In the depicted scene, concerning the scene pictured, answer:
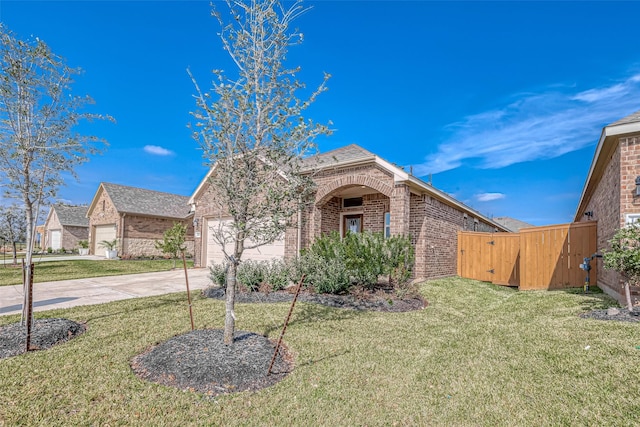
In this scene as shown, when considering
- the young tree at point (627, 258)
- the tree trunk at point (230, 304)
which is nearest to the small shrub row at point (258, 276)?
the tree trunk at point (230, 304)

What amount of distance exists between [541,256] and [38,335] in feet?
39.4

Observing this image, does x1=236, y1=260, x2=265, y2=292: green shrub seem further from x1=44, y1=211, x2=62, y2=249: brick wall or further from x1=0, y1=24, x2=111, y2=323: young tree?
x1=44, y1=211, x2=62, y2=249: brick wall

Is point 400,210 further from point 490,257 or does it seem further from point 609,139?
point 490,257

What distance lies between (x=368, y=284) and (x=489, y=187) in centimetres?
2935

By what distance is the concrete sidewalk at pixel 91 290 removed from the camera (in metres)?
7.17

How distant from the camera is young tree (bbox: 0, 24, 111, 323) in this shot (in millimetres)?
4777

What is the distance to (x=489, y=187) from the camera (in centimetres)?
3228

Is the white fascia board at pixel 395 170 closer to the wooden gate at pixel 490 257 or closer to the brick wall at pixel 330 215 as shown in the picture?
the brick wall at pixel 330 215

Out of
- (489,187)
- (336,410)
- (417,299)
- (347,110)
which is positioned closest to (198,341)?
(336,410)

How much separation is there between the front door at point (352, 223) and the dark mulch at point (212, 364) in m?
8.64

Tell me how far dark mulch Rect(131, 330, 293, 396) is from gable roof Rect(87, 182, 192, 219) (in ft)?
61.4

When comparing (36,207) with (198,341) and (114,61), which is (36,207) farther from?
(114,61)

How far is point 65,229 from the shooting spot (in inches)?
1128

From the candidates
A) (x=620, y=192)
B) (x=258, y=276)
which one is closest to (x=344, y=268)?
(x=258, y=276)
